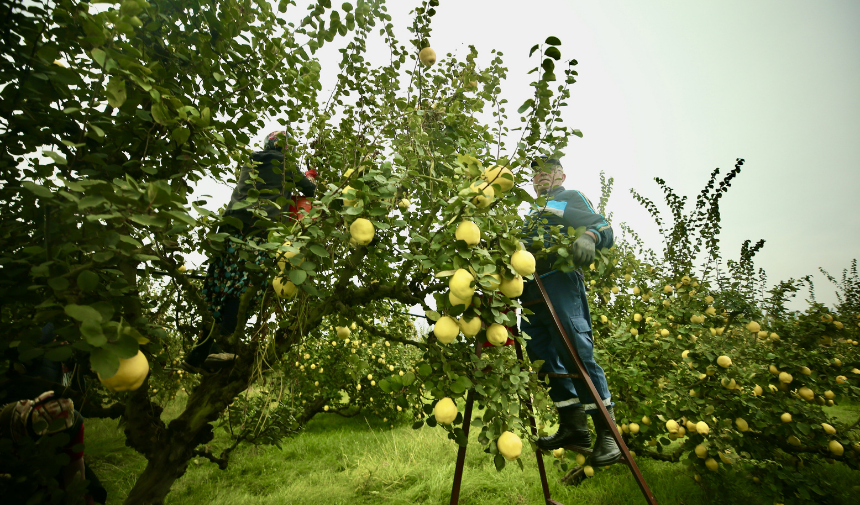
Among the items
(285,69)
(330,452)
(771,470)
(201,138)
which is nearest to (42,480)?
(201,138)

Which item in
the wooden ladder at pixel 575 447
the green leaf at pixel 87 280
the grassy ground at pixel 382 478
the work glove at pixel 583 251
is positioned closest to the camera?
the green leaf at pixel 87 280

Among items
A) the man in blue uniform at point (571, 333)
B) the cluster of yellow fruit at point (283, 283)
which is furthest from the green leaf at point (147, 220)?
the man in blue uniform at point (571, 333)

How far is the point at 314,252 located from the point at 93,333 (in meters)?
0.55

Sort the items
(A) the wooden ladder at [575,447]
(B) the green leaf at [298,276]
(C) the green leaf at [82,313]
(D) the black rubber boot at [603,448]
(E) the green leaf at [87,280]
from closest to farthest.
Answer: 1. (C) the green leaf at [82,313]
2. (E) the green leaf at [87,280]
3. (B) the green leaf at [298,276]
4. (A) the wooden ladder at [575,447]
5. (D) the black rubber boot at [603,448]

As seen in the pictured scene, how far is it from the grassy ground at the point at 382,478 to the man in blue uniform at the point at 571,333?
0.56 meters

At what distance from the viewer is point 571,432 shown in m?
2.35

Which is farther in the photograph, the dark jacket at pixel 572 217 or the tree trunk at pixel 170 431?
the dark jacket at pixel 572 217

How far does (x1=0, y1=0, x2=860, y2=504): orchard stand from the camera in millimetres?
992

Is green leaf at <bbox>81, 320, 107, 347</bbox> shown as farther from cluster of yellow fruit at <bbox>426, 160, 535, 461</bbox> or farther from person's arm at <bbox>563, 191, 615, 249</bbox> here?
person's arm at <bbox>563, 191, 615, 249</bbox>

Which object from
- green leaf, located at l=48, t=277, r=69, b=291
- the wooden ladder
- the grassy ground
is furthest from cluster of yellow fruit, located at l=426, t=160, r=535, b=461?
the grassy ground

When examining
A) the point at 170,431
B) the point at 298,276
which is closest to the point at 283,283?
the point at 298,276

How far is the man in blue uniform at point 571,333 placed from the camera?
7.30ft

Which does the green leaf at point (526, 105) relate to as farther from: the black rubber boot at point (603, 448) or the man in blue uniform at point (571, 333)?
the black rubber boot at point (603, 448)

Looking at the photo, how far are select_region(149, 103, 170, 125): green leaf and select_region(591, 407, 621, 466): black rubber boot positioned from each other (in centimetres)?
255
